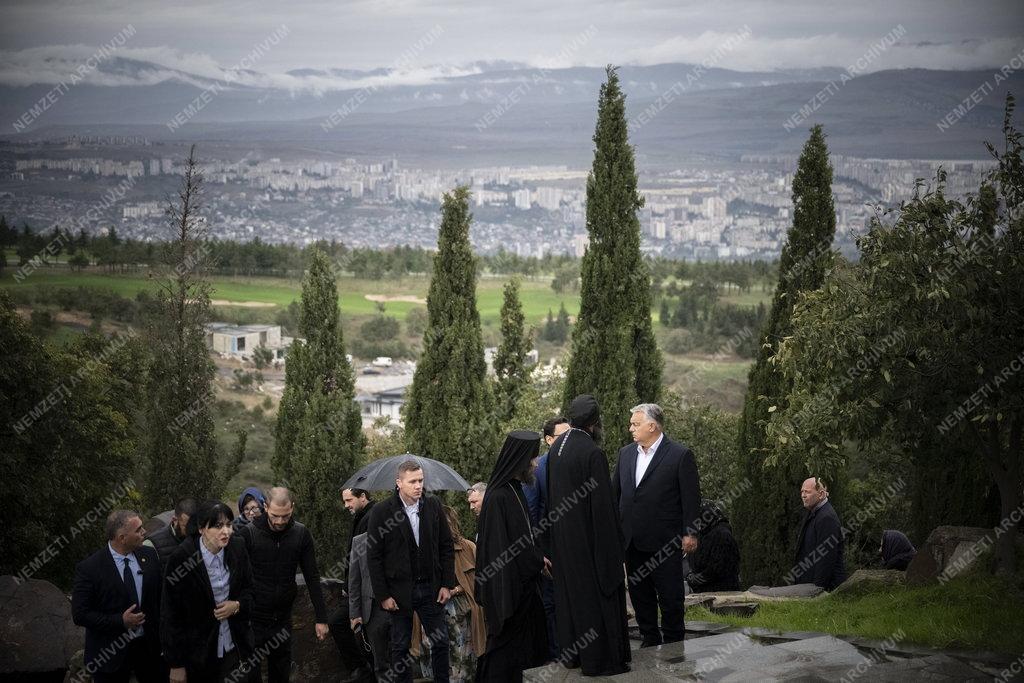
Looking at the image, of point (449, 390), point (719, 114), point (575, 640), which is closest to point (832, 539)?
point (575, 640)

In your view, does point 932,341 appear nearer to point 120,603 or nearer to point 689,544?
point 689,544

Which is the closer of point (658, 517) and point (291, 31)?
point (658, 517)

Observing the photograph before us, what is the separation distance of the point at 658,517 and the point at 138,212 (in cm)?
8054

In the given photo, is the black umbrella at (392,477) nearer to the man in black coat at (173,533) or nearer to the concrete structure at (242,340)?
the man in black coat at (173,533)

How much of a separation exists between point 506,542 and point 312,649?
3324 mm

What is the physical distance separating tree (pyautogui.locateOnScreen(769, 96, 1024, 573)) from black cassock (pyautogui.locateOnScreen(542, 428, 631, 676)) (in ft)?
10.3

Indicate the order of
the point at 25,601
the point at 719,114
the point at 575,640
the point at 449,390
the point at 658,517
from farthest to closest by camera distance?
the point at 719,114
the point at 449,390
the point at 25,601
the point at 658,517
the point at 575,640

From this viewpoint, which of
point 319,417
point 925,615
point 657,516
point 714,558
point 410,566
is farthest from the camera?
point 319,417

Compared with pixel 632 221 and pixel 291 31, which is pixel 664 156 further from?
pixel 632 221

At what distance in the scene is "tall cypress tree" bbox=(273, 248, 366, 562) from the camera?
2077 centimetres

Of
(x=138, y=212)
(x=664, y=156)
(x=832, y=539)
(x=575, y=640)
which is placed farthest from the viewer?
(x=664, y=156)

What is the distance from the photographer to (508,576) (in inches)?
301

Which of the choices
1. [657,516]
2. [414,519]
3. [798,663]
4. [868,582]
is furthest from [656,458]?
[868,582]

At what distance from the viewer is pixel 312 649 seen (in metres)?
9.91
